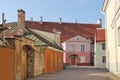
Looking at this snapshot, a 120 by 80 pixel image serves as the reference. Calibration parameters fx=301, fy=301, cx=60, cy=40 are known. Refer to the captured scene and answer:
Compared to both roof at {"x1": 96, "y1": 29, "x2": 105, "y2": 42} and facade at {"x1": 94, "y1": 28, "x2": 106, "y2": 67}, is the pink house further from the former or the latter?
roof at {"x1": 96, "y1": 29, "x2": 105, "y2": 42}

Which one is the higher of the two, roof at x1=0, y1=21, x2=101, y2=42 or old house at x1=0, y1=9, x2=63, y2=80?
roof at x1=0, y1=21, x2=101, y2=42

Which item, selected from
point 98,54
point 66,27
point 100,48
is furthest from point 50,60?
point 66,27

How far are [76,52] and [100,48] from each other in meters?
9.38

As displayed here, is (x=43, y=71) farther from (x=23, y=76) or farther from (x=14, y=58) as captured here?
(x=14, y=58)

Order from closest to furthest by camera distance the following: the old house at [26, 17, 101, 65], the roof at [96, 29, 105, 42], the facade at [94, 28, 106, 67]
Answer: the roof at [96, 29, 105, 42]
the facade at [94, 28, 106, 67]
the old house at [26, 17, 101, 65]

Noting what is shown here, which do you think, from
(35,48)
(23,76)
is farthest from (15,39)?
(35,48)

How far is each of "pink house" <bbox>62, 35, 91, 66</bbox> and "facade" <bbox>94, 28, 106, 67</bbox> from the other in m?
7.29

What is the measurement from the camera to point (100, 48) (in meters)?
60.5

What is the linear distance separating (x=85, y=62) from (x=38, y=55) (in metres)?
41.0

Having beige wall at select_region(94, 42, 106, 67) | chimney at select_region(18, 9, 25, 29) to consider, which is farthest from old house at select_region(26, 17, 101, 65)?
chimney at select_region(18, 9, 25, 29)

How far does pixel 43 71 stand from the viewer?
30.9 metres

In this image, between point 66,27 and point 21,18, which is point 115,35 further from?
point 66,27

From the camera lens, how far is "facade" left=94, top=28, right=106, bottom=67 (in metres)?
58.9

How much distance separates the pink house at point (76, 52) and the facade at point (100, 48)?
7286 millimetres
